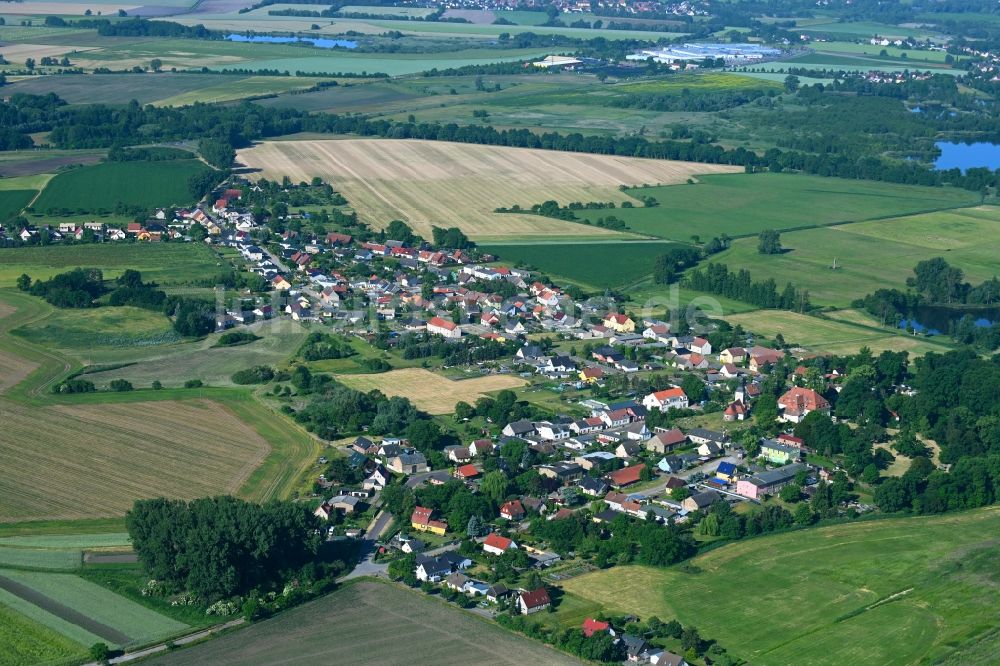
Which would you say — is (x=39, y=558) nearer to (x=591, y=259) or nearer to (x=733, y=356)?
(x=733, y=356)

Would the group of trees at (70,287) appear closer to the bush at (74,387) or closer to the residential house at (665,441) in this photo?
the bush at (74,387)

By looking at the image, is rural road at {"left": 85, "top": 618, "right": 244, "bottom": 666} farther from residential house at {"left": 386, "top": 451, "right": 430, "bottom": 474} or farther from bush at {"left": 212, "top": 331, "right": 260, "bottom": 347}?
bush at {"left": 212, "top": 331, "right": 260, "bottom": 347}

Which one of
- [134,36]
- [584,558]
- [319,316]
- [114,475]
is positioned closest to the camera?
[584,558]

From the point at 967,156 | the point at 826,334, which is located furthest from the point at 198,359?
the point at 967,156

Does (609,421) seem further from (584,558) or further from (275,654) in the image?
(275,654)

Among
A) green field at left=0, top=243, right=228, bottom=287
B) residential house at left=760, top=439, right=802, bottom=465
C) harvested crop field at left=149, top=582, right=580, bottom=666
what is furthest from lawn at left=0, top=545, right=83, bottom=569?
green field at left=0, top=243, right=228, bottom=287

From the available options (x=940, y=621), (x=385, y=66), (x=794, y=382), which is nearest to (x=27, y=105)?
(x=385, y=66)
